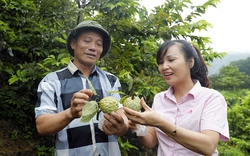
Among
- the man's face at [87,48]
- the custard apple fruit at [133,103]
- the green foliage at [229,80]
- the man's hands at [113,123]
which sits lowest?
the green foliage at [229,80]

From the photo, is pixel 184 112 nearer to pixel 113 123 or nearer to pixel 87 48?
pixel 113 123

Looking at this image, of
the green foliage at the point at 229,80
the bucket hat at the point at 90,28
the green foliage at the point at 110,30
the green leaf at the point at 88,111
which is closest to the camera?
the green leaf at the point at 88,111

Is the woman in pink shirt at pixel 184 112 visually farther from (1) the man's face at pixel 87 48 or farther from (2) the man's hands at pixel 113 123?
(1) the man's face at pixel 87 48

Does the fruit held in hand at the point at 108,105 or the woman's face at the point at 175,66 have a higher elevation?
the woman's face at the point at 175,66

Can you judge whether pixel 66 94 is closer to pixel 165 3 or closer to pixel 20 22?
pixel 20 22

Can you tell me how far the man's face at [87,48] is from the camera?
176 cm

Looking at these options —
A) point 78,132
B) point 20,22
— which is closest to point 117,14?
point 20,22

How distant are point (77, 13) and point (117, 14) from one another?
0.45m

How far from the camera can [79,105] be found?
1.35 metres

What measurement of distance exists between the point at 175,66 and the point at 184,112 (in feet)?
1.00

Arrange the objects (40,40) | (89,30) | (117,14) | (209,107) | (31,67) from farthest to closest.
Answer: (40,40) < (117,14) < (31,67) < (89,30) < (209,107)

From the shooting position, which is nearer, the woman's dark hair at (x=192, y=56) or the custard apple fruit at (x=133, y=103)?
the custard apple fruit at (x=133, y=103)

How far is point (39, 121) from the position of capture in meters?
1.51

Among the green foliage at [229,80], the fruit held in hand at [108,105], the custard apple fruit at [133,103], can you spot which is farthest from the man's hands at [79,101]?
the green foliage at [229,80]
